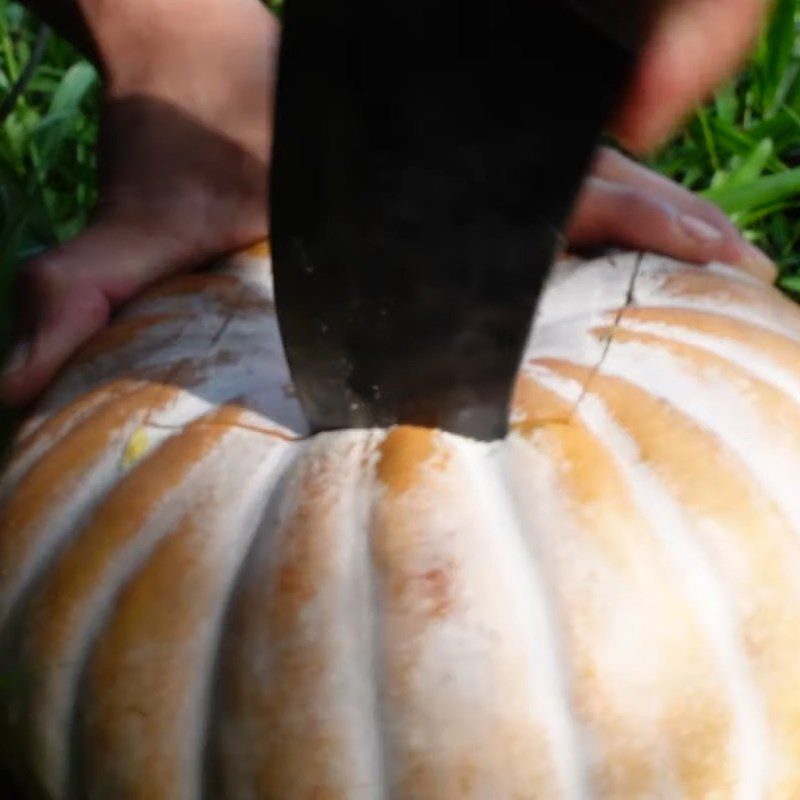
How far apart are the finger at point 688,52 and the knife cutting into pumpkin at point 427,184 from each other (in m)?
0.01

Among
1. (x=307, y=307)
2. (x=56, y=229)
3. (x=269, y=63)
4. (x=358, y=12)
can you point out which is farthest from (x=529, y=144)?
(x=56, y=229)

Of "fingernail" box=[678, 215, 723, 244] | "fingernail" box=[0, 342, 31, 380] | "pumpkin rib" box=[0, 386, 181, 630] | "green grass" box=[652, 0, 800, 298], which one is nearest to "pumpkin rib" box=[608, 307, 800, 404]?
"fingernail" box=[678, 215, 723, 244]

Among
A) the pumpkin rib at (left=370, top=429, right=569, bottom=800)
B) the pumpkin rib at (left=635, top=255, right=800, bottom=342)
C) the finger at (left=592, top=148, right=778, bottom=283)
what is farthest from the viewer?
the finger at (left=592, top=148, right=778, bottom=283)

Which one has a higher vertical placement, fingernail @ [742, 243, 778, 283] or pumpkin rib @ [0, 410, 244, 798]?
fingernail @ [742, 243, 778, 283]

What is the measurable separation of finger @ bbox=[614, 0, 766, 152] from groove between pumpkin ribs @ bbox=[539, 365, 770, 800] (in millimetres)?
313

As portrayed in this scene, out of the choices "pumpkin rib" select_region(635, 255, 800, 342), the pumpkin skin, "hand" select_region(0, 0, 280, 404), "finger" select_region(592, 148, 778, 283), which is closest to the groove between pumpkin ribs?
the pumpkin skin

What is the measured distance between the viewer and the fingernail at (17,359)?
1.21 metres

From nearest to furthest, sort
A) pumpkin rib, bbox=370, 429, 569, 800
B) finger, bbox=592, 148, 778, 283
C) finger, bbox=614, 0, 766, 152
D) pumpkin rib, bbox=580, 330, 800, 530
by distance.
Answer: finger, bbox=614, 0, 766, 152 < pumpkin rib, bbox=370, 429, 569, 800 < pumpkin rib, bbox=580, 330, 800, 530 < finger, bbox=592, 148, 778, 283

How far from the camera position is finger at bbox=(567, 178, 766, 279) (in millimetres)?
1139

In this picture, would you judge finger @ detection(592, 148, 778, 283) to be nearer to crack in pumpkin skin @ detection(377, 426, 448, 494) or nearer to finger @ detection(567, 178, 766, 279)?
finger @ detection(567, 178, 766, 279)

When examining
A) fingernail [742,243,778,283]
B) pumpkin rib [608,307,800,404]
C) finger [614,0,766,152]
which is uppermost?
finger [614,0,766,152]

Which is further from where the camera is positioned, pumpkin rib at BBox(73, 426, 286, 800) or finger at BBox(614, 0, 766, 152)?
pumpkin rib at BBox(73, 426, 286, 800)

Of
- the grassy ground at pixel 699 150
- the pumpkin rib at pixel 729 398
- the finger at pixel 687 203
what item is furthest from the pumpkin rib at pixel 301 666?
the grassy ground at pixel 699 150

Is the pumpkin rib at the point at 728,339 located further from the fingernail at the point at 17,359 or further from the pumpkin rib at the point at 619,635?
the fingernail at the point at 17,359
